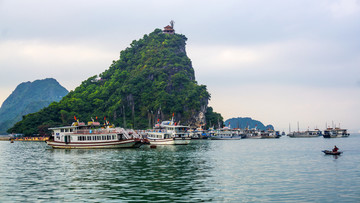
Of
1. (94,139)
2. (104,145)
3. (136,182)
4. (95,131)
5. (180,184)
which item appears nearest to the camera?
(180,184)

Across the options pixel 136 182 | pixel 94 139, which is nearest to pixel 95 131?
pixel 94 139

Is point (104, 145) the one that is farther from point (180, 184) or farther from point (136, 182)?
point (180, 184)

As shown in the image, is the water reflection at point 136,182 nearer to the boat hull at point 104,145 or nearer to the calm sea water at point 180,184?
the calm sea water at point 180,184

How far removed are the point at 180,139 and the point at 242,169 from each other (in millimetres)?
81692

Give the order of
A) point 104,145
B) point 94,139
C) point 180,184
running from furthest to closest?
point 94,139, point 104,145, point 180,184

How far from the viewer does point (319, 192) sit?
33.6 meters

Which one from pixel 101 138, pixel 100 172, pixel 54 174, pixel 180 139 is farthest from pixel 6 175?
pixel 180 139

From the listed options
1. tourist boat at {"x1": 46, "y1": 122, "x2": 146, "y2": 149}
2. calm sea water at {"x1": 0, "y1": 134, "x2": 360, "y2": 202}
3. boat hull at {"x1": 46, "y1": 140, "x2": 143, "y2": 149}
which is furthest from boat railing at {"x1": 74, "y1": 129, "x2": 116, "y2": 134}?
calm sea water at {"x1": 0, "y1": 134, "x2": 360, "y2": 202}

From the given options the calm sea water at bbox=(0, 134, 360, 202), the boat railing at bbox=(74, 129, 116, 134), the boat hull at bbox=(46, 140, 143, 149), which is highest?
the boat railing at bbox=(74, 129, 116, 134)


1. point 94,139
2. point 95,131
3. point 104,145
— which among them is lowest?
Result: point 104,145

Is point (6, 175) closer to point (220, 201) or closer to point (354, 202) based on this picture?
point (220, 201)

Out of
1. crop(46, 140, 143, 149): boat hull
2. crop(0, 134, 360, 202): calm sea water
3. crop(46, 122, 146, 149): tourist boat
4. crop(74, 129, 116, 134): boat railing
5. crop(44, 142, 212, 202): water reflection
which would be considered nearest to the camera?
crop(0, 134, 360, 202): calm sea water

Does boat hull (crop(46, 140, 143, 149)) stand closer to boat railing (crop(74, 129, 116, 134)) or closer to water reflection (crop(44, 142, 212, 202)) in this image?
boat railing (crop(74, 129, 116, 134))

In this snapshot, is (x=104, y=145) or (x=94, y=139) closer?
(x=104, y=145)
